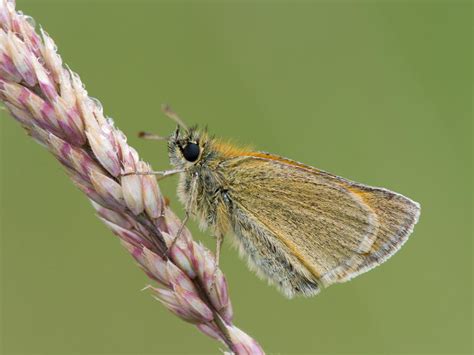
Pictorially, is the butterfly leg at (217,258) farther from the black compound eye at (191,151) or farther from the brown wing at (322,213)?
the black compound eye at (191,151)

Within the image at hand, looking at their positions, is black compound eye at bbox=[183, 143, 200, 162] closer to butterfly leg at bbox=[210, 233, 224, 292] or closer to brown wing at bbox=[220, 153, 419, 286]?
brown wing at bbox=[220, 153, 419, 286]

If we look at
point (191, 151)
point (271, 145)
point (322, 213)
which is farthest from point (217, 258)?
point (271, 145)

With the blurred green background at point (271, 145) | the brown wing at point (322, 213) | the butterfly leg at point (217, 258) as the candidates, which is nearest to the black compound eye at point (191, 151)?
the brown wing at point (322, 213)

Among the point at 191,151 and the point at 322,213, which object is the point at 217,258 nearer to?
the point at 191,151

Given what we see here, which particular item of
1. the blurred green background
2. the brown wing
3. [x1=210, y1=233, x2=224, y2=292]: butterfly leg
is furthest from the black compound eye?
the blurred green background

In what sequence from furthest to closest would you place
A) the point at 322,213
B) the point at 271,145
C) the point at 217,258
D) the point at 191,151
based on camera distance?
the point at 271,145
the point at 322,213
the point at 191,151
the point at 217,258

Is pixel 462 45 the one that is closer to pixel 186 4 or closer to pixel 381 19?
pixel 381 19
